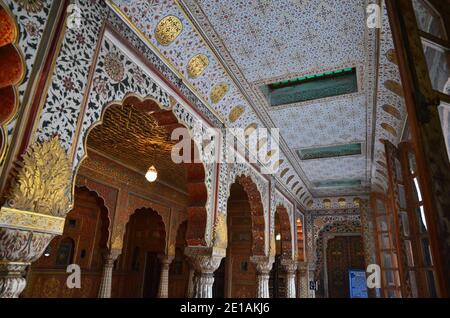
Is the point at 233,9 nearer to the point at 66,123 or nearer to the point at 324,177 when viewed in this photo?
the point at 66,123

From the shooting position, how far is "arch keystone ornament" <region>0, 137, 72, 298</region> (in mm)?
1749

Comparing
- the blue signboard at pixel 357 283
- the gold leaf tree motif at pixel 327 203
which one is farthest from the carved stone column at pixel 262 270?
the blue signboard at pixel 357 283

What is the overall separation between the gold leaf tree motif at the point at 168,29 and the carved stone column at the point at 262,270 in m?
4.47

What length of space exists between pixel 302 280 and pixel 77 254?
6803mm

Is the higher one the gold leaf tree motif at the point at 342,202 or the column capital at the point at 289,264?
the gold leaf tree motif at the point at 342,202

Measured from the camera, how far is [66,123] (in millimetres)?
2135

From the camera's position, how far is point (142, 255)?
9.83 meters

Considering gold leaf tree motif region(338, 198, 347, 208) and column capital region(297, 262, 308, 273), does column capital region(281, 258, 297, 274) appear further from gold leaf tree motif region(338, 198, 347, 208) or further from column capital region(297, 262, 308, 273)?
gold leaf tree motif region(338, 198, 347, 208)

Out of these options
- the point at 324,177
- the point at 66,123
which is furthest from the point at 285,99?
the point at 324,177

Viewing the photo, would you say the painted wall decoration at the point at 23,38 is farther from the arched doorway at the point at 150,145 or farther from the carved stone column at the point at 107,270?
the carved stone column at the point at 107,270

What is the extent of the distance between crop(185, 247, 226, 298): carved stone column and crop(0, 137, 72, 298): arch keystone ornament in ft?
6.98

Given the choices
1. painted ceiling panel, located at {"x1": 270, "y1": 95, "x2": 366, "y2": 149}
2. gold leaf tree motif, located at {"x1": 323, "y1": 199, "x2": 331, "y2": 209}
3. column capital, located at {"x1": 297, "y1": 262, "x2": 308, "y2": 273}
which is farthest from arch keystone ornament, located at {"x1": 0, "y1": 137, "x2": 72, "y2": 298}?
gold leaf tree motif, located at {"x1": 323, "y1": 199, "x2": 331, "y2": 209}

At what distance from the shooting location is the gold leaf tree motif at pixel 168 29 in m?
3.14

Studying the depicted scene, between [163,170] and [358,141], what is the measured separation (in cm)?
438
